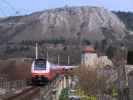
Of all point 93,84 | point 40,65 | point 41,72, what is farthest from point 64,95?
point 40,65

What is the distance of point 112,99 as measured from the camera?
29.6 metres

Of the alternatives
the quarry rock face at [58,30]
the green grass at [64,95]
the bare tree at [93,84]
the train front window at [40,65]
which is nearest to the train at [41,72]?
the train front window at [40,65]

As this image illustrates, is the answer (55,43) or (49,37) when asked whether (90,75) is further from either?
(49,37)

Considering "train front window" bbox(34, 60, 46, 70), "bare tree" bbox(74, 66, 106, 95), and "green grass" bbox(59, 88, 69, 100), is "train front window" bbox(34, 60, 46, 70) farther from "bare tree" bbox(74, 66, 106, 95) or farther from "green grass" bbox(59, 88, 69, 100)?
"green grass" bbox(59, 88, 69, 100)

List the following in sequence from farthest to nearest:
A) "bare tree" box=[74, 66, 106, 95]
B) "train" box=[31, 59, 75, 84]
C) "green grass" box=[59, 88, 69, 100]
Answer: "train" box=[31, 59, 75, 84], "bare tree" box=[74, 66, 106, 95], "green grass" box=[59, 88, 69, 100]

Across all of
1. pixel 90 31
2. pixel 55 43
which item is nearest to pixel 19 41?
pixel 55 43

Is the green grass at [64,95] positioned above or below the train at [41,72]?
below

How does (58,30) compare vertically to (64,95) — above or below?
above

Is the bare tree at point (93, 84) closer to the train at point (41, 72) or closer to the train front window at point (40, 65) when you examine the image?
the train at point (41, 72)

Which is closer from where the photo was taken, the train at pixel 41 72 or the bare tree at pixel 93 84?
the bare tree at pixel 93 84

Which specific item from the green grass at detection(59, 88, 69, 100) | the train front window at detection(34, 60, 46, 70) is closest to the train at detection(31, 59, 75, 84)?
the train front window at detection(34, 60, 46, 70)

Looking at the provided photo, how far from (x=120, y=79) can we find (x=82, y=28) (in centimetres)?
16416

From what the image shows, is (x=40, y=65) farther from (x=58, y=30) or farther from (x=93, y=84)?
(x=58, y=30)

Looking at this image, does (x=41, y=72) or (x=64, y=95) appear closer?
(x=64, y=95)
